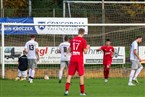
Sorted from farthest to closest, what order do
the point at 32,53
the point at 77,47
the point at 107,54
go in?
1. the point at 107,54
2. the point at 32,53
3. the point at 77,47

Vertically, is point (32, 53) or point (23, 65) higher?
point (32, 53)

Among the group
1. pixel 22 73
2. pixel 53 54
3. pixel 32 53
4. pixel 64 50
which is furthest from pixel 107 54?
pixel 53 54

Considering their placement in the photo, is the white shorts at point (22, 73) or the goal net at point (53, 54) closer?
the white shorts at point (22, 73)

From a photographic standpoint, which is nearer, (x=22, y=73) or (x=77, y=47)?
Answer: (x=77, y=47)

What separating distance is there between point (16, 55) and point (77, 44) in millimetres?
12214

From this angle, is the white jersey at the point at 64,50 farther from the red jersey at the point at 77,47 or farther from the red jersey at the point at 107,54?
the red jersey at the point at 77,47

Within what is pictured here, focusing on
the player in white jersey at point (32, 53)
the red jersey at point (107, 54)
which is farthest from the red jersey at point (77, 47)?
the red jersey at point (107, 54)

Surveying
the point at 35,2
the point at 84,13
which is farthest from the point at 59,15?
the point at 35,2

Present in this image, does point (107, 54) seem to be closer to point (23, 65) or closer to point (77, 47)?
point (23, 65)

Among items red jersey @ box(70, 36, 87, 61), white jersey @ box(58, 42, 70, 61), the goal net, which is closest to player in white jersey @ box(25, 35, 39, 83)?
white jersey @ box(58, 42, 70, 61)

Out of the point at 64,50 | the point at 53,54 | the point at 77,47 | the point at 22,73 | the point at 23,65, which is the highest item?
the point at 77,47

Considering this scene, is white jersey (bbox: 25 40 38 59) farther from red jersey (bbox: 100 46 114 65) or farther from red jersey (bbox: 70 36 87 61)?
red jersey (bbox: 70 36 87 61)

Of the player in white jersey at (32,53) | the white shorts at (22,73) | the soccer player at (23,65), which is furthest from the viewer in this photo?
the white shorts at (22,73)

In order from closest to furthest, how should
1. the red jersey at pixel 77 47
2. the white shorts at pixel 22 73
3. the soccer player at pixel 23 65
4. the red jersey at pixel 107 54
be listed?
the red jersey at pixel 77 47
the red jersey at pixel 107 54
the soccer player at pixel 23 65
the white shorts at pixel 22 73
